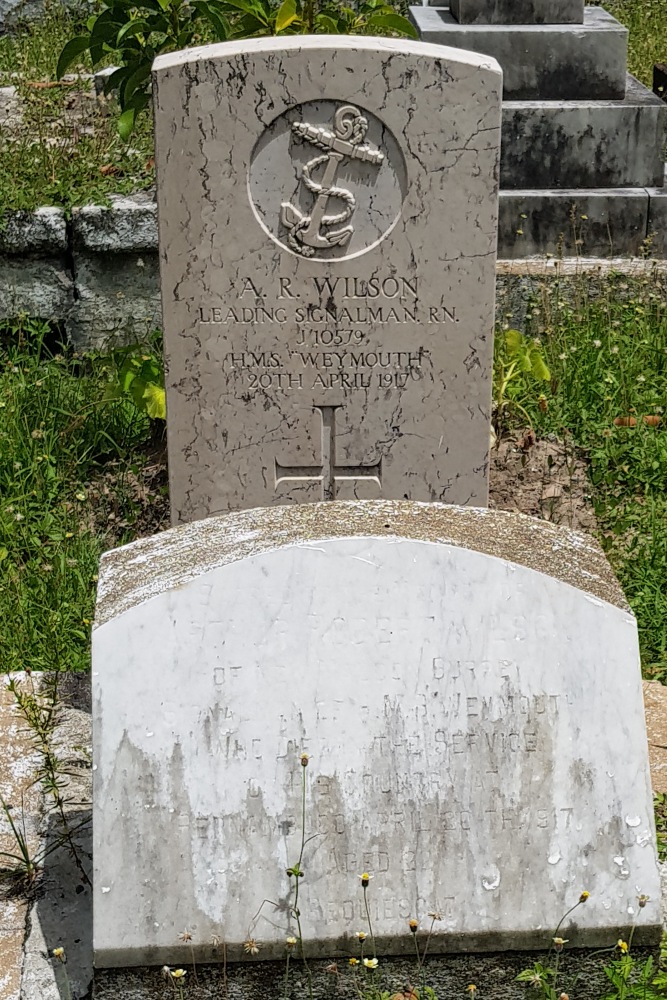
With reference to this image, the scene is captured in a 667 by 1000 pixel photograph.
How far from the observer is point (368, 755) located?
1.87 meters

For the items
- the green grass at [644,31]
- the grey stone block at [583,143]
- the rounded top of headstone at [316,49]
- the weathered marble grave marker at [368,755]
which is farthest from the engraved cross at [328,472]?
the green grass at [644,31]

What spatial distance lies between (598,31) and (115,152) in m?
2.08

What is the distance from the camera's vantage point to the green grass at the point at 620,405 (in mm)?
3732

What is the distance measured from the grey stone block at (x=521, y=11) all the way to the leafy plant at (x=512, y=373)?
1523 mm

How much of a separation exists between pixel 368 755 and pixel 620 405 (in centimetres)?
293

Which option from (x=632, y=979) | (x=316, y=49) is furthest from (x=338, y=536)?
(x=316, y=49)

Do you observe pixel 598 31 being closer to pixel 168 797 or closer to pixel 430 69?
pixel 430 69

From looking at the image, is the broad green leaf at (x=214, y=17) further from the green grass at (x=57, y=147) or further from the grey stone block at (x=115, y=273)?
the green grass at (x=57, y=147)

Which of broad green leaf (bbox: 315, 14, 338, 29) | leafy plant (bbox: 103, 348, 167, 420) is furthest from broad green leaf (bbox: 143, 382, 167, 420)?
broad green leaf (bbox: 315, 14, 338, 29)

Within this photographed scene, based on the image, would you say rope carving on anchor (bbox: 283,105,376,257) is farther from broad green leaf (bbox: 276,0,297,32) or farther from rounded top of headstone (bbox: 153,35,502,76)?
broad green leaf (bbox: 276,0,297,32)

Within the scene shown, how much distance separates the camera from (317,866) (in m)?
1.85

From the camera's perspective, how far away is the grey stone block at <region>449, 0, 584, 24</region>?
5152 millimetres

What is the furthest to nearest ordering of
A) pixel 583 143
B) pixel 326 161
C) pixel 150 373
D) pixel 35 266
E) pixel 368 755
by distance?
1. pixel 583 143
2. pixel 35 266
3. pixel 150 373
4. pixel 326 161
5. pixel 368 755

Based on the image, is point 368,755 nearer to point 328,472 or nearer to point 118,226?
point 328,472
